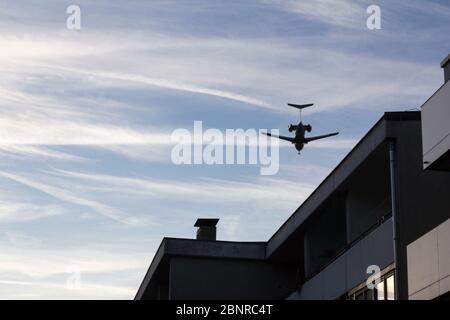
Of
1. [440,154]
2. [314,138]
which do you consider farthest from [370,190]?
[314,138]

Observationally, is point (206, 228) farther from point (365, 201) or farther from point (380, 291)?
point (380, 291)

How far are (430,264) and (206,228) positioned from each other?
33.8 meters

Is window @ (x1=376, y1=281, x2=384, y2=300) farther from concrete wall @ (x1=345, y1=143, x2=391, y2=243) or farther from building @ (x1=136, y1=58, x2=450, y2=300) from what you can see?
concrete wall @ (x1=345, y1=143, x2=391, y2=243)

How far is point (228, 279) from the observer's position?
55188 millimetres

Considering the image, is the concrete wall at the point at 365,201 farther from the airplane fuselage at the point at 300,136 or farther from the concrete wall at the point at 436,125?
the airplane fuselage at the point at 300,136

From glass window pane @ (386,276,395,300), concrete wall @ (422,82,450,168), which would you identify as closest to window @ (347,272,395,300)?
glass window pane @ (386,276,395,300)

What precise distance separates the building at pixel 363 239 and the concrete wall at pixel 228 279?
0.17 feet

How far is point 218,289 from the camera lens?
54.9 meters

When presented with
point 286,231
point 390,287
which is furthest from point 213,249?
point 390,287

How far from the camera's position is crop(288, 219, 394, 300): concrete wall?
3421 centimetres

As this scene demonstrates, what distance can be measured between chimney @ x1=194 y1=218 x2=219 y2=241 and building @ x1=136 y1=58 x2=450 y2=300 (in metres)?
4.86

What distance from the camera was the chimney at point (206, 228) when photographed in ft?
202
